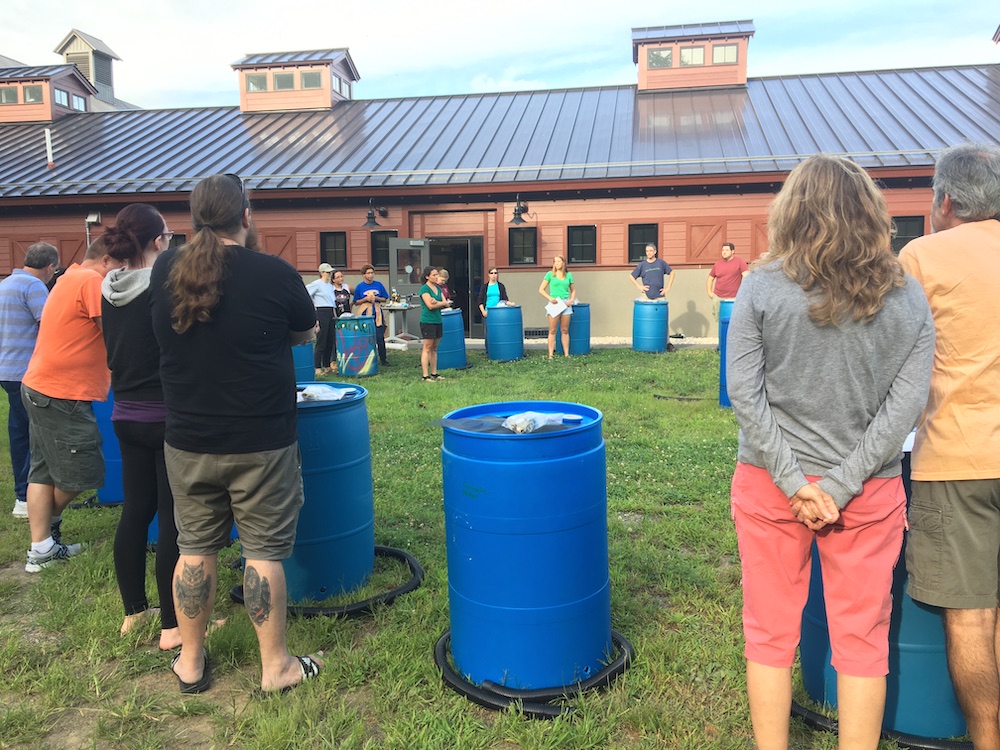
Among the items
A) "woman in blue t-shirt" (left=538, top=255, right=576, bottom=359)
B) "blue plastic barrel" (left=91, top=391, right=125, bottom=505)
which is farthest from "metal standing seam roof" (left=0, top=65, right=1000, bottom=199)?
"blue plastic barrel" (left=91, top=391, right=125, bottom=505)

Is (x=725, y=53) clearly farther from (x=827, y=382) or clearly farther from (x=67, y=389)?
(x=827, y=382)

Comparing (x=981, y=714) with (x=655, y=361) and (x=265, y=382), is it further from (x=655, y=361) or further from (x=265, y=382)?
(x=655, y=361)

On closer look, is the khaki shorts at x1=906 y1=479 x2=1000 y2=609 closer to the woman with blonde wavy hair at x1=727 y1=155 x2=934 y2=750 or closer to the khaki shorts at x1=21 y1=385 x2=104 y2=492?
the woman with blonde wavy hair at x1=727 y1=155 x2=934 y2=750

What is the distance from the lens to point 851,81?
20.5 meters

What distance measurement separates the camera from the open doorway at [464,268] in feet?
57.8

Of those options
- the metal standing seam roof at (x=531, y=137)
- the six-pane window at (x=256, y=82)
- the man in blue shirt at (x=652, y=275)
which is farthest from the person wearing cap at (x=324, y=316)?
the six-pane window at (x=256, y=82)

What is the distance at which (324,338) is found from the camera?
458 inches

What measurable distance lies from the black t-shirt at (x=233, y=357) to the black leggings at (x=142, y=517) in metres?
0.53

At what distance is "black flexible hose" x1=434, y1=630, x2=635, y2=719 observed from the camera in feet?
8.92

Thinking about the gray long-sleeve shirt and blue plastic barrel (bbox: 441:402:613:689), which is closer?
the gray long-sleeve shirt

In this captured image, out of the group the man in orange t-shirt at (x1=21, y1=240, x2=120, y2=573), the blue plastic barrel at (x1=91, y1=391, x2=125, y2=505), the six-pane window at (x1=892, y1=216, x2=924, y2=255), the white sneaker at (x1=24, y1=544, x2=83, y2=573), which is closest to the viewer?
the man in orange t-shirt at (x1=21, y1=240, x2=120, y2=573)

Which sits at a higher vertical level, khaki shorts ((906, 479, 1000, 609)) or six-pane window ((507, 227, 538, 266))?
six-pane window ((507, 227, 538, 266))

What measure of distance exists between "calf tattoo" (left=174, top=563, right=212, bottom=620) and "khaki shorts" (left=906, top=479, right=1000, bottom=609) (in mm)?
2518

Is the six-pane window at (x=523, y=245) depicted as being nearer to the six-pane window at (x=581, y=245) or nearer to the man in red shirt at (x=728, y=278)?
the six-pane window at (x=581, y=245)
